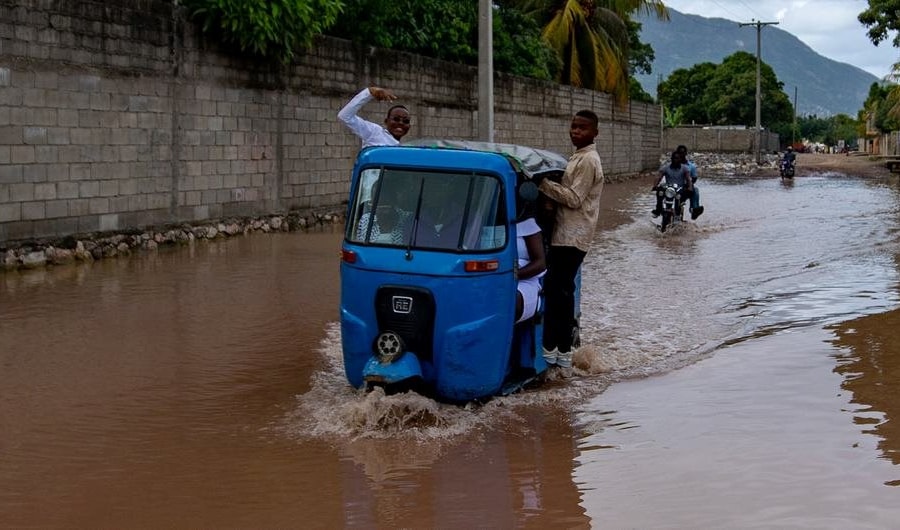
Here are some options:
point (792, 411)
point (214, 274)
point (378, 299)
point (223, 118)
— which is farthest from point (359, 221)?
point (223, 118)

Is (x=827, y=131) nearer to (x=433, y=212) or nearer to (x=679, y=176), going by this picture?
(x=679, y=176)

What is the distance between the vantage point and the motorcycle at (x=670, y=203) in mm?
17875

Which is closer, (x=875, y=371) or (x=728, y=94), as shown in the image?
(x=875, y=371)

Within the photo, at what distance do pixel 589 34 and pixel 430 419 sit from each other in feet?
111

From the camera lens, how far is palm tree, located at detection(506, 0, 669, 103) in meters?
37.4

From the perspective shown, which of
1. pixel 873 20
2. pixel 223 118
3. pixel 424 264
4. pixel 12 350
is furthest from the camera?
pixel 873 20

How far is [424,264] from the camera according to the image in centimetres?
604

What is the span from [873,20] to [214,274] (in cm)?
3531

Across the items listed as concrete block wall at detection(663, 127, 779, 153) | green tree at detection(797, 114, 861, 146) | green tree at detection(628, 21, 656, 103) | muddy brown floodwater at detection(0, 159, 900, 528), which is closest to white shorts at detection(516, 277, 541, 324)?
muddy brown floodwater at detection(0, 159, 900, 528)

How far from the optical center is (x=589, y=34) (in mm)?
38312

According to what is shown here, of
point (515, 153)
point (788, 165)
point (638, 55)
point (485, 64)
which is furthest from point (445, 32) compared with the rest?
point (638, 55)

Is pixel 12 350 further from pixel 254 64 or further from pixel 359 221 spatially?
pixel 254 64

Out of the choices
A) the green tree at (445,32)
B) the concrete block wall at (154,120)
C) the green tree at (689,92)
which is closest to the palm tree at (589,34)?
the green tree at (445,32)

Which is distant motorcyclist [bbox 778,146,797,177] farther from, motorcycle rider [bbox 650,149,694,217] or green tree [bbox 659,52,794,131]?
green tree [bbox 659,52,794,131]
